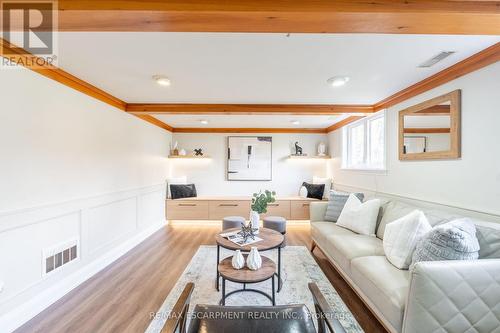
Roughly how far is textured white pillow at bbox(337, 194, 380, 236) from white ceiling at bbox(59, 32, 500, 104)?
1.42 metres

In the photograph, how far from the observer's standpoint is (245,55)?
191 centimetres

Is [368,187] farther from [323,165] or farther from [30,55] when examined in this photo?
[30,55]

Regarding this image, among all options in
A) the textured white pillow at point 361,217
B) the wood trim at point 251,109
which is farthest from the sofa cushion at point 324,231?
the wood trim at point 251,109

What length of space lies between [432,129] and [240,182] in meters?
3.76

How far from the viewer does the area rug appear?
1933 millimetres

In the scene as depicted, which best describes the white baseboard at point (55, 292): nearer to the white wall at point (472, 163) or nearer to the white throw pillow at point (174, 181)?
the white throw pillow at point (174, 181)

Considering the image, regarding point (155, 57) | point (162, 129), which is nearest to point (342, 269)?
point (155, 57)

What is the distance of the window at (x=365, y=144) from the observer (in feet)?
11.5

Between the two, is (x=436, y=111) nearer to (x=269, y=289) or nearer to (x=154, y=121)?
(x=269, y=289)

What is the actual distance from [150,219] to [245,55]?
3.51m

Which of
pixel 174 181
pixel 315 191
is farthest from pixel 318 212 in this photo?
pixel 174 181

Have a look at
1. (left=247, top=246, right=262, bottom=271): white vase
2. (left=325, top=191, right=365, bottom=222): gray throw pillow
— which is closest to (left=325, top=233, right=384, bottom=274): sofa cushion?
(left=325, top=191, right=365, bottom=222): gray throw pillow

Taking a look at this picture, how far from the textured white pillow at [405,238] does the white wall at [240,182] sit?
3.41 meters

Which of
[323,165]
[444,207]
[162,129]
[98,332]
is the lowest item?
[98,332]
